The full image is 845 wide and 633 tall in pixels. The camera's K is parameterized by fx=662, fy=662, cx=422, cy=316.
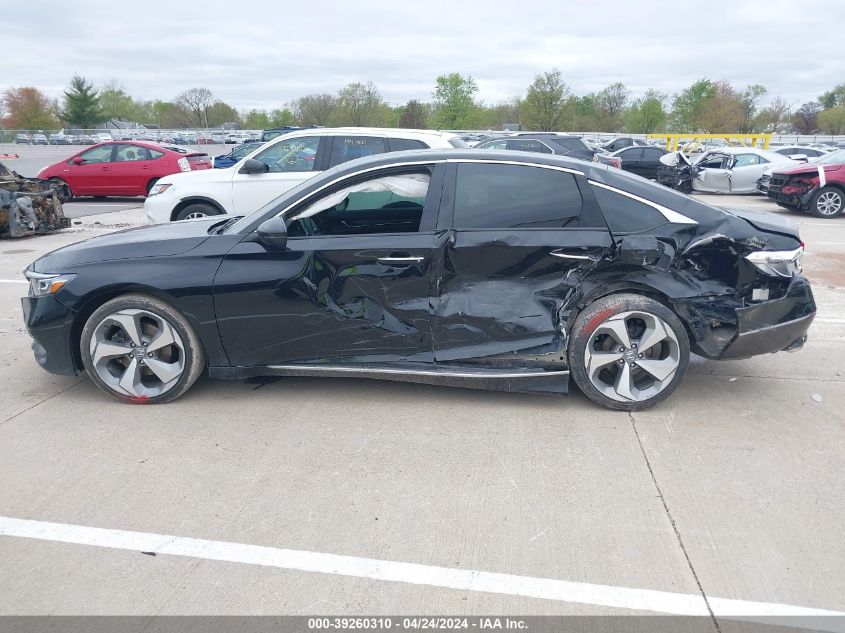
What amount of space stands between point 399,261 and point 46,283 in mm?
2451

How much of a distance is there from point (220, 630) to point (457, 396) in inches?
97.9

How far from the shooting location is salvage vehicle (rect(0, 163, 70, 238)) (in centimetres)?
1113

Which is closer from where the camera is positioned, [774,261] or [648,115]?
[774,261]

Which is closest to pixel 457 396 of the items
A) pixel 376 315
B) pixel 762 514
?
pixel 376 315

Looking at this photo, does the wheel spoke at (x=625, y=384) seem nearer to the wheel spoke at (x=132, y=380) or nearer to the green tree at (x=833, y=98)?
the wheel spoke at (x=132, y=380)

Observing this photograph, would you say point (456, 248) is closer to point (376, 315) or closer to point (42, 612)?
point (376, 315)

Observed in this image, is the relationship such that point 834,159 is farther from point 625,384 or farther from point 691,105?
point 691,105

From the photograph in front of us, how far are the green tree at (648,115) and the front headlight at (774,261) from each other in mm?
66425

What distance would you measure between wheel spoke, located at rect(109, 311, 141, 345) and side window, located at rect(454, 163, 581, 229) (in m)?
2.26

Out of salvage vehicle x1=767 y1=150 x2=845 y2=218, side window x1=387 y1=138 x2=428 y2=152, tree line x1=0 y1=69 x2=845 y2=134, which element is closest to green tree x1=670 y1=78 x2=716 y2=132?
tree line x1=0 y1=69 x2=845 y2=134

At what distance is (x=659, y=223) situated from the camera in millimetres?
4336

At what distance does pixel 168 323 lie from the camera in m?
4.46

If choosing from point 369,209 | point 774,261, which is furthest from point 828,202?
point 369,209

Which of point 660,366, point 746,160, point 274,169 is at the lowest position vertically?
point 746,160
